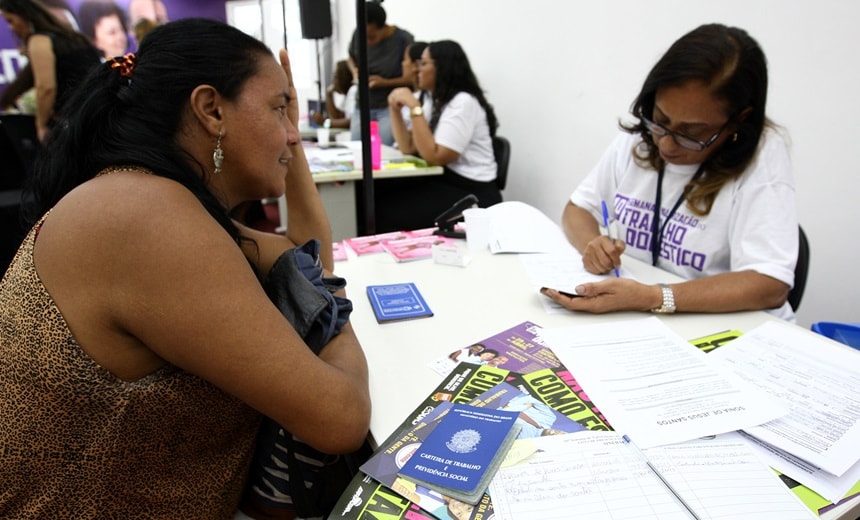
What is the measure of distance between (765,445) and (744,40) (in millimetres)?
1016

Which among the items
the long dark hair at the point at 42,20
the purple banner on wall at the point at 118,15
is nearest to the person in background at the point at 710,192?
the long dark hair at the point at 42,20

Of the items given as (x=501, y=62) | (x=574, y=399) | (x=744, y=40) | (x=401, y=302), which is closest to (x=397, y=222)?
(x=501, y=62)

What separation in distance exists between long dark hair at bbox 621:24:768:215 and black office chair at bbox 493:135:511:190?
5.26 feet

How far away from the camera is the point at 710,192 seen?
1.33 m

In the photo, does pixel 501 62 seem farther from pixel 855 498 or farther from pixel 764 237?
pixel 855 498

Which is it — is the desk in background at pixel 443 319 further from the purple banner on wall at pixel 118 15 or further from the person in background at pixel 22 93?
the purple banner on wall at pixel 118 15

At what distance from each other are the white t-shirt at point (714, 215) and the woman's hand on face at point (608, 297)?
1.07ft

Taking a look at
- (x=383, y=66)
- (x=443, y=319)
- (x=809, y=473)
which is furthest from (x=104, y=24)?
(x=809, y=473)

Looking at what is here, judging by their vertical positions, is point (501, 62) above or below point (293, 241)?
above


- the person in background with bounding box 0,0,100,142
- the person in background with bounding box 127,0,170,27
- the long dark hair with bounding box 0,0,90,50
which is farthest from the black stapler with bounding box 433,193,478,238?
the person in background with bounding box 127,0,170,27

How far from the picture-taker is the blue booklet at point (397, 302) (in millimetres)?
1083

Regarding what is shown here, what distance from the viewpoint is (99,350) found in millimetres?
668

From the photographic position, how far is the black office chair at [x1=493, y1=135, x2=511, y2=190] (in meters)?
2.97

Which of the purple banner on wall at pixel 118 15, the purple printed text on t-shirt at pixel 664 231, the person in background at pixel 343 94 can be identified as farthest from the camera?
the purple banner on wall at pixel 118 15
